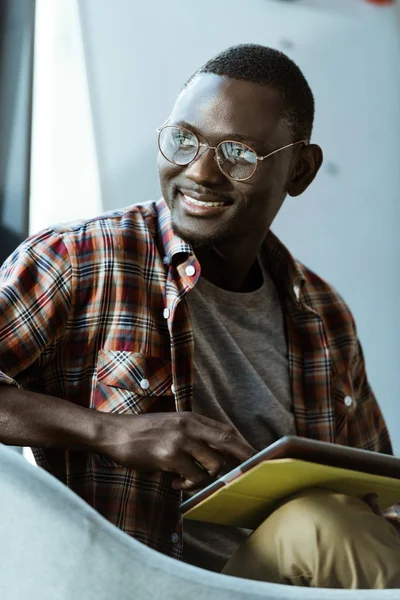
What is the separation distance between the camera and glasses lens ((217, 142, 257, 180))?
54.5 inches

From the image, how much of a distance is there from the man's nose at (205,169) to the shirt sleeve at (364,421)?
46 cm

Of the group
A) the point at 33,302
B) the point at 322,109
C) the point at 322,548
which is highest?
the point at 322,109

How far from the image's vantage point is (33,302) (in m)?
1.25

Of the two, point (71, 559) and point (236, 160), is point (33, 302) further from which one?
point (71, 559)

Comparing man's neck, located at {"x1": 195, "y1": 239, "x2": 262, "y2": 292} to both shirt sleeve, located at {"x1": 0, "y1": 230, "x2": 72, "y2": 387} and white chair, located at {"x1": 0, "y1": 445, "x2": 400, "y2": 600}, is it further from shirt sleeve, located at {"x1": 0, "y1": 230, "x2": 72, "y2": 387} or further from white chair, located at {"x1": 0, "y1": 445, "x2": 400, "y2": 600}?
white chair, located at {"x1": 0, "y1": 445, "x2": 400, "y2": 600}

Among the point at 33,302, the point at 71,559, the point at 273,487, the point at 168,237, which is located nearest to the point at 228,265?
the point at 168,237

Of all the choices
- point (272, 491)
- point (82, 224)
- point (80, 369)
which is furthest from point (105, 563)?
point (82, 224)

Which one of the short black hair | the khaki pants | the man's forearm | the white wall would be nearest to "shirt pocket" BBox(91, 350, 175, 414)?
the man's forearm

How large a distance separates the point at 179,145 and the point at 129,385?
36cm

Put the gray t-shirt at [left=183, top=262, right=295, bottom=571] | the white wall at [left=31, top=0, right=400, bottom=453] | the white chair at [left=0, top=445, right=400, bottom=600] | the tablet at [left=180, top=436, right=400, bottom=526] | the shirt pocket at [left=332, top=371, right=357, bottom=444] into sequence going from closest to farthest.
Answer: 1. the white chair at [left=0, top=445, right=400, bottom=600]
2. the tablet at [left=180, top=436, right=400, bottom=526]
3. the gray t-shirt at [left=183, top=262, right=295, bottom=571]
4. the shirt pocket at [left=332, top=371, right=357, bottom=444]
5. the white wall at [left=31, top=0, right=400, bottom=453]

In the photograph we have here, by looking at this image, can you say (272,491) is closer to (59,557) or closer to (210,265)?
(59,557)

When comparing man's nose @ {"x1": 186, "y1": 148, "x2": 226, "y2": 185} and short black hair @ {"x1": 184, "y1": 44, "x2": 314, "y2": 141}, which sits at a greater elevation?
short black hair @ {"x1": 184, "y1": 44, "x2": 314, "y2": 141}

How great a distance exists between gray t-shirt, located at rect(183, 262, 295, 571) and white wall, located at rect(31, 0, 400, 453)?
613mm

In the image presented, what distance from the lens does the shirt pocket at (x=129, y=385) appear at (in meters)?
1.30
